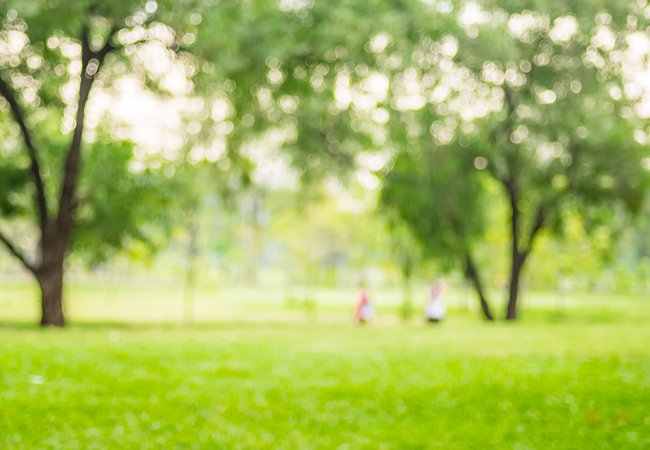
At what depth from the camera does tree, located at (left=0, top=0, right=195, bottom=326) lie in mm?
20016

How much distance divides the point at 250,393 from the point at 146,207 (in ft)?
45.3

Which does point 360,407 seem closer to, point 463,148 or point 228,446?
point 228,446

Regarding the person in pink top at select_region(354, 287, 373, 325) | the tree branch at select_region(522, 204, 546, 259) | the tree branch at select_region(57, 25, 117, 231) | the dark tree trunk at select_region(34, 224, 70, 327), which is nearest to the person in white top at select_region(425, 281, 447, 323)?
the person in pink top at select_region(354, 287, 373, 325)

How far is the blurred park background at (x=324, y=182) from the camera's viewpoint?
8.96 m

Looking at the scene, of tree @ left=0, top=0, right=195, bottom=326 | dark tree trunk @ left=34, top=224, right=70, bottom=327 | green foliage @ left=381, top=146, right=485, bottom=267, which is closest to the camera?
Answer: tree @ left=0, top=0, right=195, bottom=326

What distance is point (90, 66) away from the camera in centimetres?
2131

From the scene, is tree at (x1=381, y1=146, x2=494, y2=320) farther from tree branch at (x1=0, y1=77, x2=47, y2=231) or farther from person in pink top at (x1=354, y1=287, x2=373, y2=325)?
tree branch at (x1=0, y1=77, x2=47, y2=231)

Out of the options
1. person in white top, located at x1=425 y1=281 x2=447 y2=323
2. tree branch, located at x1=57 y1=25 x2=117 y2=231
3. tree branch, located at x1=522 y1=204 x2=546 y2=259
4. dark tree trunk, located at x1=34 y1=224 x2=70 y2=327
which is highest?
tree branch, located at x1=57 y1=25 x2=117 y2=231

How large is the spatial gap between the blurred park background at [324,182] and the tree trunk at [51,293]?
0.22ft

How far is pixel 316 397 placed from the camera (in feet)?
32.7

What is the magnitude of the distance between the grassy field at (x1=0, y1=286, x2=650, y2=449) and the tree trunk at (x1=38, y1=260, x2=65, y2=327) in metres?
6.16

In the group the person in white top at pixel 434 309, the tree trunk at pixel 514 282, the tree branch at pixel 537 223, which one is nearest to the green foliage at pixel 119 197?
the person in white top at pixel 434 309

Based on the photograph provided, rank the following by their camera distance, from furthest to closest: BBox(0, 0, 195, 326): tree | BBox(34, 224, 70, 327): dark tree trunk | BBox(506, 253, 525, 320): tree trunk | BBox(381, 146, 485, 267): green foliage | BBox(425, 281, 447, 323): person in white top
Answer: BBox(506, 253, 525, 320): tree trunk < BBox(425, 281, 447, 323): person in white top < BBox(381, 146, 485, 267): green foliage < BBox(34, 224, 70, 327): dark tree trunk < BBox(0, 0, 195, 326): tree

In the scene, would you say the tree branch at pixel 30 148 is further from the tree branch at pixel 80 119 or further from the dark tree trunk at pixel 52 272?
the tree branch at pixel 80 119
